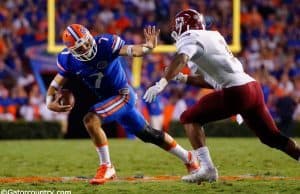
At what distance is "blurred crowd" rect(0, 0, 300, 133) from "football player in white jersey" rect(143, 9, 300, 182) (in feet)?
25.5

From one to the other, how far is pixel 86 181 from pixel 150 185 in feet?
2.22

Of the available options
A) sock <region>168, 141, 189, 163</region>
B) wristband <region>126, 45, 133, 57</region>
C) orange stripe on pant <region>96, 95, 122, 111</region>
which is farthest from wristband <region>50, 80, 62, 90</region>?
sock <region>168, 141, 189, 163</region>

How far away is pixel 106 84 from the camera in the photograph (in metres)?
7.00

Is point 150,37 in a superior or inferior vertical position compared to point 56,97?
superior

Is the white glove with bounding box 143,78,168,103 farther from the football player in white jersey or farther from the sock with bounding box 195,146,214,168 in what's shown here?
the sock with bounding box 195,146,214,168

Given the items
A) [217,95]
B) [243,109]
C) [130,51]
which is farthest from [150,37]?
[243,109]

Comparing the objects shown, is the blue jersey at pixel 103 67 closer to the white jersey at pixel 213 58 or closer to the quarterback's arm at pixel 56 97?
the quarterback's arm at pixel 56 97

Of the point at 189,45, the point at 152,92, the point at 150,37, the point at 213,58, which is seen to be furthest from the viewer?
the point at 150,37

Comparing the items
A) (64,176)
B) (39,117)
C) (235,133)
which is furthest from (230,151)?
(39,117)

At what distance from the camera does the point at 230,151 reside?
35.3 ft

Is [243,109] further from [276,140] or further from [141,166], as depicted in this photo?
[141,166]

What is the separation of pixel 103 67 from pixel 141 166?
6.77 ft

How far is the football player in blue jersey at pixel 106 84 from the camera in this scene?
6.79 meters

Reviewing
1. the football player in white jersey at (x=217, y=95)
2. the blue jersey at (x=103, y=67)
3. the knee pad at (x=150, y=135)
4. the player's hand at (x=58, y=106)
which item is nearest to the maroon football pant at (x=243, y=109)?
the football player in white jersey at (x=217, y=95)
